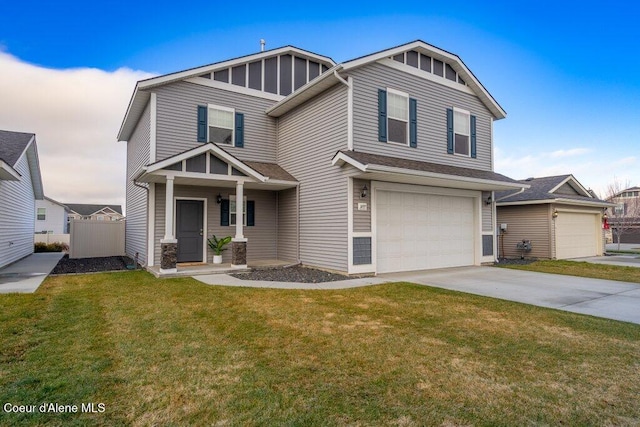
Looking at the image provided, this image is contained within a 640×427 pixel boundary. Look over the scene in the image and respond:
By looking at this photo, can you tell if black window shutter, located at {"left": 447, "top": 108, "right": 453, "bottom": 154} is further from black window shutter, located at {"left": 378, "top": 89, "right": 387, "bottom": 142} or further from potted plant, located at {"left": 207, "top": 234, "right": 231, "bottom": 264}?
potted plant, located at {"left": 207, "top": 234, "right": 231, "bottom": 264}

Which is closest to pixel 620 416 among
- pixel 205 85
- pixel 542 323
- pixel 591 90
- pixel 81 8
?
pixel 542 323

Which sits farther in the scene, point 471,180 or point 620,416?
point 471,180

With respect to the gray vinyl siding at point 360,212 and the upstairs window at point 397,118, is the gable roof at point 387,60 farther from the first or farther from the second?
the gray vinyl siding at point 360,212

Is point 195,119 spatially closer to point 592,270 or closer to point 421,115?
point 421,115

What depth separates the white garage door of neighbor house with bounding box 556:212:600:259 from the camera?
15477 millimetres

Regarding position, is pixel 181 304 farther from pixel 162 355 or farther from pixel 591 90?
pixel 591 90

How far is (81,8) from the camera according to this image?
35.6 feet

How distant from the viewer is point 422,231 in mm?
11039

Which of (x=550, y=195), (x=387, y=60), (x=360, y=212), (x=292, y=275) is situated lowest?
(x=292, y=275)

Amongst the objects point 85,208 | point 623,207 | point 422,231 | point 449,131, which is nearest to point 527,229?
point 449,131

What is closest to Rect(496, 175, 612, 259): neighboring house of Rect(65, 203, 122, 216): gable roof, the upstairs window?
the upstairs window

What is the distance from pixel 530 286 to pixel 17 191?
17484mm

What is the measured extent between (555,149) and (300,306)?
28406 mm

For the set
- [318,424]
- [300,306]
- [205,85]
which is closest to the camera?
[318,424]
